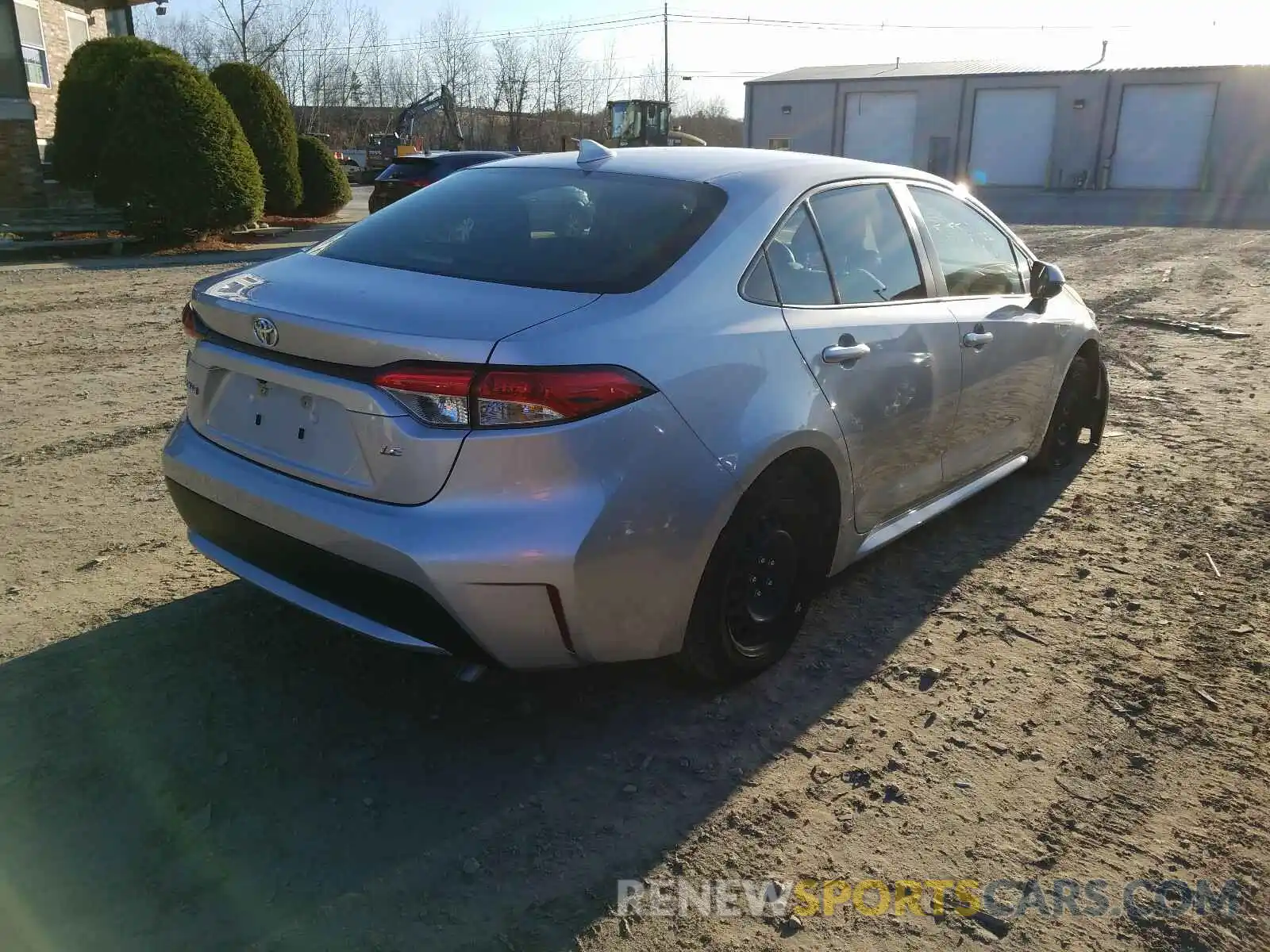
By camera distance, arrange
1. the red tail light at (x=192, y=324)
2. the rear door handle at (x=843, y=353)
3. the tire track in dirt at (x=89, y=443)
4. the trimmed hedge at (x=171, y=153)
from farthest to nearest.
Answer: the trimmed hedge at (x=171, y=153)
the tire track in dirt at (x=89, y=443)
the rear door handle at (x=843, y=353)
the red tail light at (x=192, y=324)

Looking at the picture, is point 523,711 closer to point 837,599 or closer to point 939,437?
point 837,599

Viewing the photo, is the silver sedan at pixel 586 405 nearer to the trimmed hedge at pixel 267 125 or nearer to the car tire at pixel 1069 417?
the car tire at pixel 1069 417

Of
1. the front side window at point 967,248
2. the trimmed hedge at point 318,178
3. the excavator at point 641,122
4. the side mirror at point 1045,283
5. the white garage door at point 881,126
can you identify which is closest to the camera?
the front side window at point 967,248

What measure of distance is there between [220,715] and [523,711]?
0.90m

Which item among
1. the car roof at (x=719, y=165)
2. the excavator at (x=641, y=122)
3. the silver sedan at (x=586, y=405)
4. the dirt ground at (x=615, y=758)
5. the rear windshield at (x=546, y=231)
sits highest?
the excavator at (x=641, y=122)

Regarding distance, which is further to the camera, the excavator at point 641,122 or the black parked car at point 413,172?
the excavator at point 641,122

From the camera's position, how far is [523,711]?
3.18 meters

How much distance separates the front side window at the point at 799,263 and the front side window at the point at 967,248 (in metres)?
0.86

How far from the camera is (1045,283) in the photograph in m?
4.75

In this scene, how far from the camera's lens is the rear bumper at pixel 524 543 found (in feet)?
8.30

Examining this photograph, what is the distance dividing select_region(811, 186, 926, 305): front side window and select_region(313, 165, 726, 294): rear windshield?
524 millimetres

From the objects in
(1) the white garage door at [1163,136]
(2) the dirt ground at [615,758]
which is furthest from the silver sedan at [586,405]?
(1) the white garage door at [1163,136]

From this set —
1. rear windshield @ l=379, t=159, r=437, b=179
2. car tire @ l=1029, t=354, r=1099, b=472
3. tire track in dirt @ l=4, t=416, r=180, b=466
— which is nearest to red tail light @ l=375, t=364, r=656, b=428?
tire track in dirt @ l=4, t=416, r=180, b=466

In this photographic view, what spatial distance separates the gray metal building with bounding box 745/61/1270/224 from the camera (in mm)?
34062
